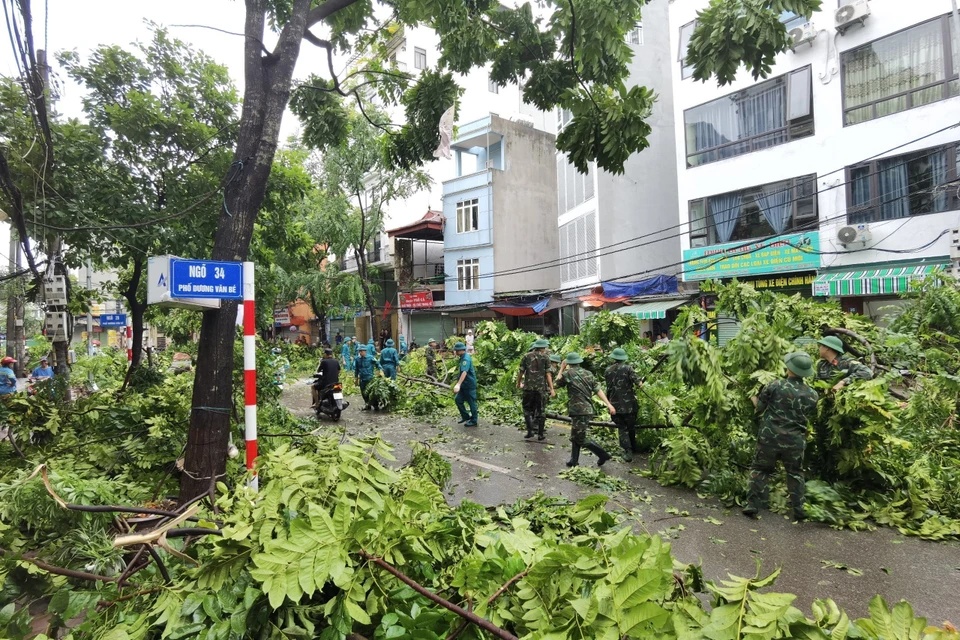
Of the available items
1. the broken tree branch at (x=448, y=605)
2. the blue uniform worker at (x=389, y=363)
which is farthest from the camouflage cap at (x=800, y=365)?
the blue uniform worker at (x=389, y=363)

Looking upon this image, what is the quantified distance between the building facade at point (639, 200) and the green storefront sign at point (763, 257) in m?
3.21

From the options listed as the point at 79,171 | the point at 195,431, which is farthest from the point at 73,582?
the point at 79,171

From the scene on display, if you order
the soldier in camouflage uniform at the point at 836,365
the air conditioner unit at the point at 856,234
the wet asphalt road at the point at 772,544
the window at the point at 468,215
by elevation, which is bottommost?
the wet asphalt road at the point at 772,544

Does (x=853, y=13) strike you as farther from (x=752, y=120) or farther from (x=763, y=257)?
(x=763, y=257)

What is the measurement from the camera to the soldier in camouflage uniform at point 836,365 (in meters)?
5.85

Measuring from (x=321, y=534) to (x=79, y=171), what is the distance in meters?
8.02

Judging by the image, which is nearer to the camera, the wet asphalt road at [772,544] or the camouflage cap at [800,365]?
the wet asphalt road at [772,544]

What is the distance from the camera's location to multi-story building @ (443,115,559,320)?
27797mm

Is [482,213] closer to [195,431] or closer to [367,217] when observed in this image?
[367,217]

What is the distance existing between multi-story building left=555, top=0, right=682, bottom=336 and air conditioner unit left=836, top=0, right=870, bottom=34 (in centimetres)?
631

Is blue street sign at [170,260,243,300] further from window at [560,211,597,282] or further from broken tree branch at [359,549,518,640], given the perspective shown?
window at [560,211,597,282]

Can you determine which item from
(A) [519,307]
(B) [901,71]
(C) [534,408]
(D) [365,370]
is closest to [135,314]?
(D) [365,370]

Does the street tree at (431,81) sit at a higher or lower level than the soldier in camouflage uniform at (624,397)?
higher

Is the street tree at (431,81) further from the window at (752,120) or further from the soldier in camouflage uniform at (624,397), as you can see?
the window at (752,120)
